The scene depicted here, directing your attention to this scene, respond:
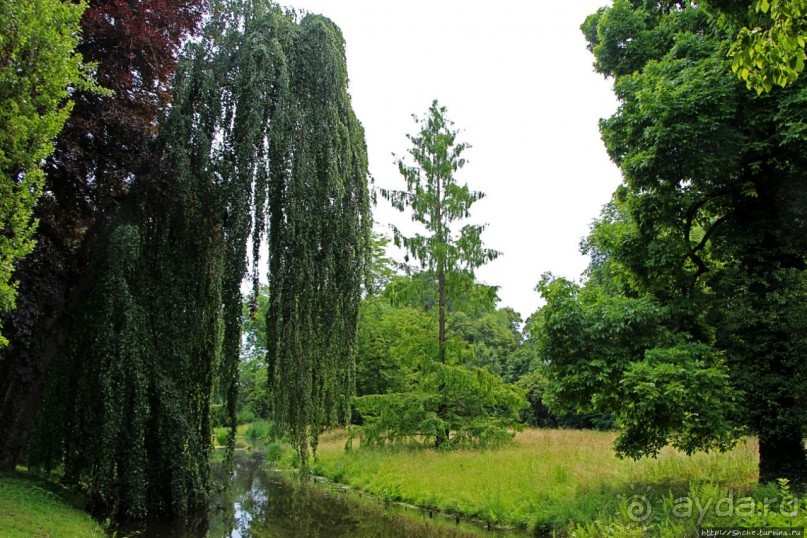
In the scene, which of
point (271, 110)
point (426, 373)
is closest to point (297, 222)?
Answer: point (271, 110)

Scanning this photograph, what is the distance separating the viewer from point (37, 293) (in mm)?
7844

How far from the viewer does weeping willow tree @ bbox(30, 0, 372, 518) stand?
24.1ft

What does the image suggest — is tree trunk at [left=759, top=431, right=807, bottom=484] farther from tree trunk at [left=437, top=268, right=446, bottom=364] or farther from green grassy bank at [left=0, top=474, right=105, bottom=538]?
tree trunk at [left=437, top=268, right=446, bottom=364]

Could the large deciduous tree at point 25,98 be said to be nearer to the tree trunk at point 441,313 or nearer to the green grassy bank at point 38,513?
the green grassy bank at point 38,513

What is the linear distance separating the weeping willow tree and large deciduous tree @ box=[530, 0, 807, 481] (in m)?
4.04

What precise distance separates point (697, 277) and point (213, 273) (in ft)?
27.8

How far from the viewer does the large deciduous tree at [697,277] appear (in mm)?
7387

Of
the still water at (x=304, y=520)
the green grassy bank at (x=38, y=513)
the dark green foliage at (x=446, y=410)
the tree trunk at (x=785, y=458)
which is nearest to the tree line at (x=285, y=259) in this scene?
the tree trunk at (x=785, y=458)

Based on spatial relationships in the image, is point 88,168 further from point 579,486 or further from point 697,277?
point 697,277

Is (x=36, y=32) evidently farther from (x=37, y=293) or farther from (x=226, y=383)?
(x=226, y=383)

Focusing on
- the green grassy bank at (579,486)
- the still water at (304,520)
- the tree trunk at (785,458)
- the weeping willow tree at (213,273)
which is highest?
the weeping willow tree at (213,273)

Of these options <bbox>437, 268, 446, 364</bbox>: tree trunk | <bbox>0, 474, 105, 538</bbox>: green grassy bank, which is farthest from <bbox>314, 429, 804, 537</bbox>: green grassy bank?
<bbox>0, 474, 105, 538</bbox>: green grassy bank

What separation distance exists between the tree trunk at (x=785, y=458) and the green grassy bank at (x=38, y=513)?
383 inches
